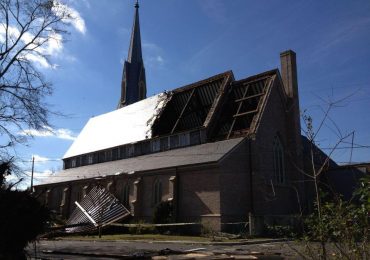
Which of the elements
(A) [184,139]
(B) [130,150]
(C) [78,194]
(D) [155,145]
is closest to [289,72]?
(A) [184,139]

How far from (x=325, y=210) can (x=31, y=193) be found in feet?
27.1

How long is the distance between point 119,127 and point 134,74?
36.5 m

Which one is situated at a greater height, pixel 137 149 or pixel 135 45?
pixel 135 45

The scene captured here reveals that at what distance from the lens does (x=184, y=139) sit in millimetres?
38594

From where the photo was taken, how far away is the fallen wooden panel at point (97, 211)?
3362cm

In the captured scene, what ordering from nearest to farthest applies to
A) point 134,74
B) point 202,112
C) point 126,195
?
1. point 126,195
2. point 202,112
3. point 134,74

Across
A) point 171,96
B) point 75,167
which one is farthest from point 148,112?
point 75,167

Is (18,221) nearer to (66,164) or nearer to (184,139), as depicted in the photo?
(184,139)

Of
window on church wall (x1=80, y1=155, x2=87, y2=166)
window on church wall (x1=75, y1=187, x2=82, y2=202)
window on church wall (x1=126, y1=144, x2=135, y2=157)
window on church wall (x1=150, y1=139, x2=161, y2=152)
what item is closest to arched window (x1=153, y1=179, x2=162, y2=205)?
window on church wall (x1=150, y1=139, x2=161, y2=152)

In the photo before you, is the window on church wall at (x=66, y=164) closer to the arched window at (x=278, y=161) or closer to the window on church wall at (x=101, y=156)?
the window on church wall at (x=101, y=156)

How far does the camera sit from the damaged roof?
32219 mm

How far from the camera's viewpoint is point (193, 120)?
4059cm

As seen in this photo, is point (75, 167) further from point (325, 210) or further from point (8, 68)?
point (325, 210)

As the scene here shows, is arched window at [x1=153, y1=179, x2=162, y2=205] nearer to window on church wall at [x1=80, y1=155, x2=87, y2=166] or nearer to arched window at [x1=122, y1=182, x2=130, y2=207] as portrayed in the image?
arched window at [x1=122, y1=182, x2=130, y2=207]
